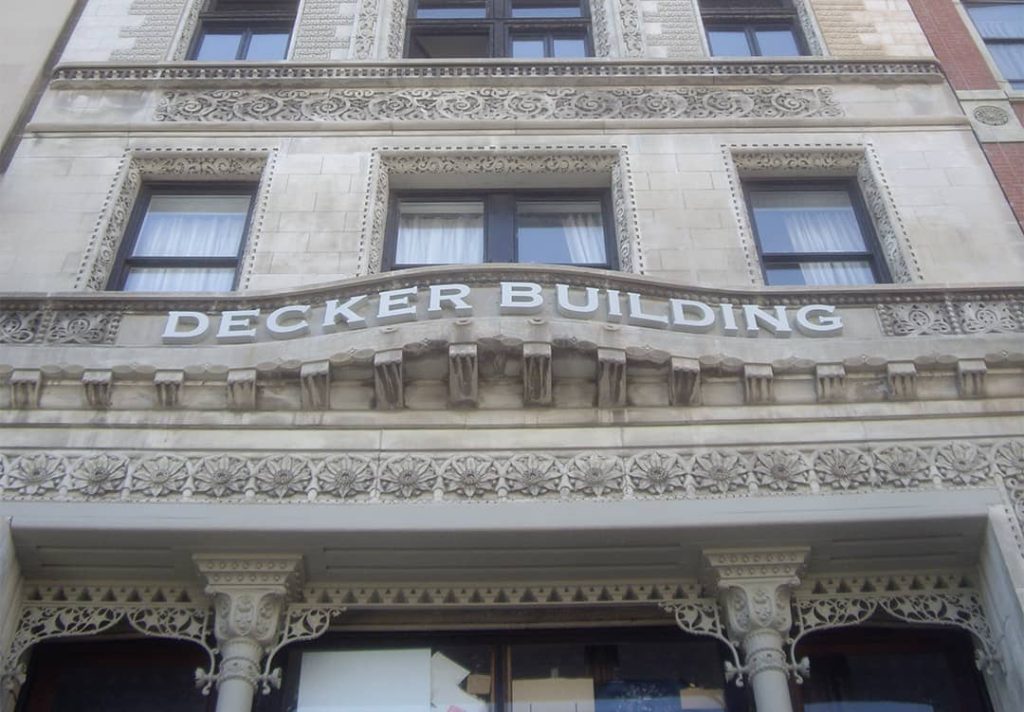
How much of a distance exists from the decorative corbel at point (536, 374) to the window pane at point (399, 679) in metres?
2.63

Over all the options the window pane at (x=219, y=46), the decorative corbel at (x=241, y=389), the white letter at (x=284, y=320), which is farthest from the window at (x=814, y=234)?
the window pane at (x=219, y=46)

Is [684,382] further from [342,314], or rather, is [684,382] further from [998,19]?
[998,19]

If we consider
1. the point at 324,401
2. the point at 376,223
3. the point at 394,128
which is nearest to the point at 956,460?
the point at 324,401

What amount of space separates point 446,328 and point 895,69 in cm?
888

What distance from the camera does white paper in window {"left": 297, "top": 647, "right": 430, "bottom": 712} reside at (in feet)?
35.6

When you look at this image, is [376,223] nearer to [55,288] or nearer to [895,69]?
[55,288]

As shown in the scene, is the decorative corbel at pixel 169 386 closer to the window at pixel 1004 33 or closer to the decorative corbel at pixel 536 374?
the decorative corbel at pixel 536 374

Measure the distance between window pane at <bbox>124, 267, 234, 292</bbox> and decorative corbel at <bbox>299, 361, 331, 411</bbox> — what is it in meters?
3.13

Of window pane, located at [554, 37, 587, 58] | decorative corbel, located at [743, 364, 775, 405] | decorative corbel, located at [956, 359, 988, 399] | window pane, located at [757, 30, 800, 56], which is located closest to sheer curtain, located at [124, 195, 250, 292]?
window pane, located at [554, 37, 587, 58]

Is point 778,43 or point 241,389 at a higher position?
point 778,43

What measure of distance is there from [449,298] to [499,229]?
315cm

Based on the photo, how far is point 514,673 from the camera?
11.1m

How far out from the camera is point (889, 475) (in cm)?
1113

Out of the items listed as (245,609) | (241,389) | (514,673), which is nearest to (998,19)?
(514,673)
